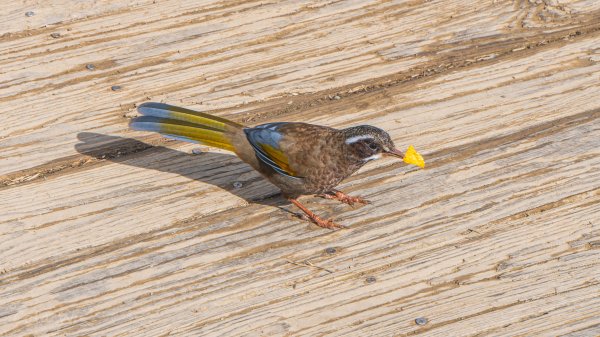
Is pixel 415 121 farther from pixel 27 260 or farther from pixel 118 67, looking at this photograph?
pixel 27 260

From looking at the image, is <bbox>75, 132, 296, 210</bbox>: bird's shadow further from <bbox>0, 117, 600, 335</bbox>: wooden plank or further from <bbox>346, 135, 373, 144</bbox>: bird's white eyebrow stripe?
<bbox>346, 135, 373, 144</bbox>: bird's white eyebrow stripe

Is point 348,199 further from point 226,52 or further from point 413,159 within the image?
point 226,52

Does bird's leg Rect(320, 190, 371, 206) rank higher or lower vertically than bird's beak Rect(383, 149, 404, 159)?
lower

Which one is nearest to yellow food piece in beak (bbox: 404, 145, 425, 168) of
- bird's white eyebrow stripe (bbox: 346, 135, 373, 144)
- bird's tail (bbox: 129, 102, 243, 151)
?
bird's white eyebrow stripe (bbox: 346, 135, 373, 144)

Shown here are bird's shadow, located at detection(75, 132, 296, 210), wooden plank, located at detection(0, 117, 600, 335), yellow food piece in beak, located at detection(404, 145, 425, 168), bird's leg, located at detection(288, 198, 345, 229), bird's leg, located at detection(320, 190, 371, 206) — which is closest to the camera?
wooden plank, located at detection(0, 117, 600, 335)

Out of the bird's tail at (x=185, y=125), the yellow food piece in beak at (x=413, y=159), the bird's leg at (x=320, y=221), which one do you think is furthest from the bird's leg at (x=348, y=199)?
the bird's tail at (x=185, y=125)

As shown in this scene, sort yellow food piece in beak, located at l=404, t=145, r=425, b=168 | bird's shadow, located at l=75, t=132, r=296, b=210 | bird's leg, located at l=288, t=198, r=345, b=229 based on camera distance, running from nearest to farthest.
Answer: bird's leg, located at l=288, t=198, r=345, b=229 < yellow food piece in beak, located at l=404, t=145, r=425, b=168 < bird's shadow, located at l=75, t=132, r=296, b=210

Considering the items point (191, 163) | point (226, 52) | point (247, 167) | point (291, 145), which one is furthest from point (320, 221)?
point (226, 52)
